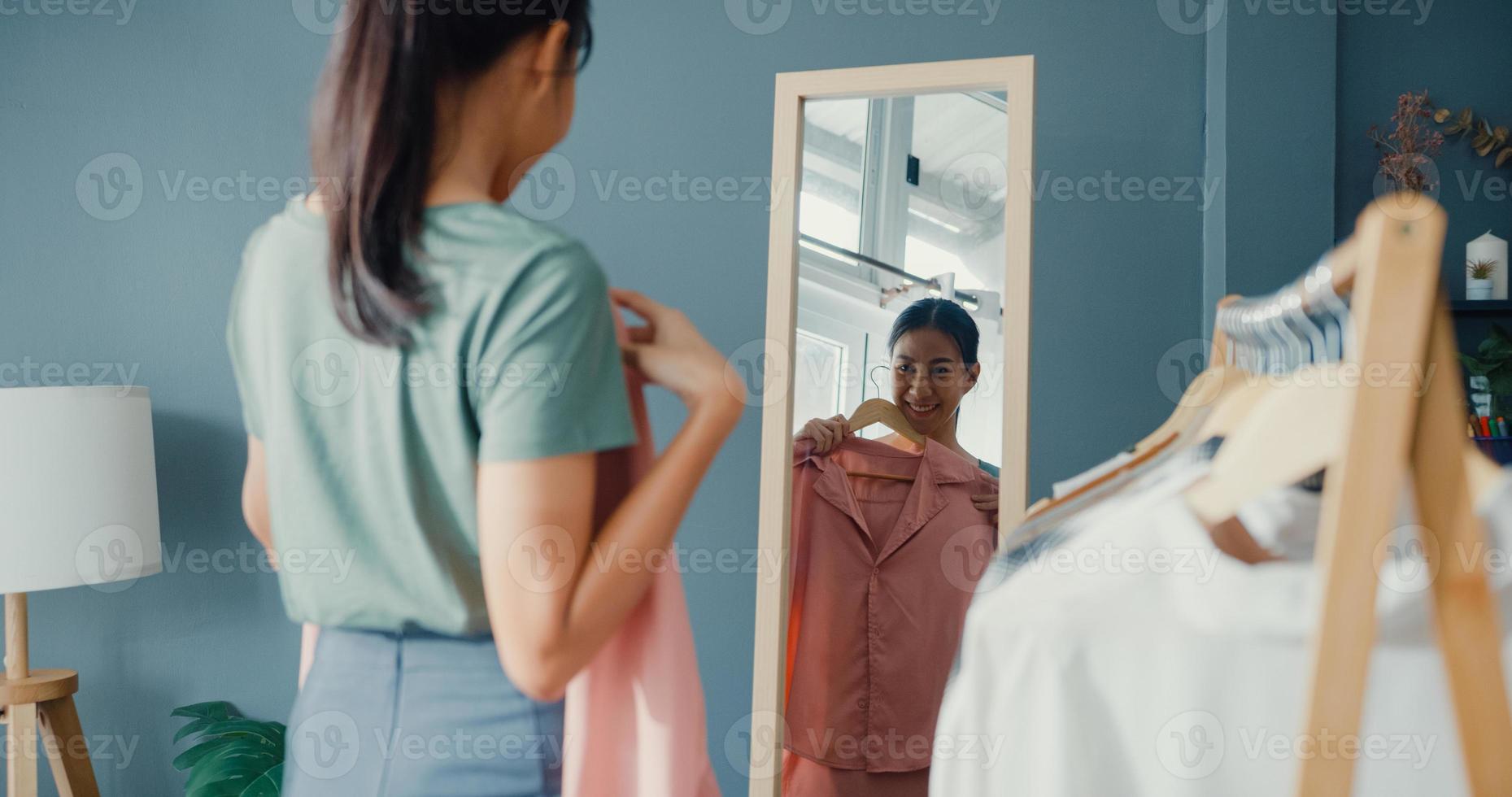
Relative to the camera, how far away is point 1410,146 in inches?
83.8

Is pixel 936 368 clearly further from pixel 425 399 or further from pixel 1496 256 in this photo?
pixel 1496 256

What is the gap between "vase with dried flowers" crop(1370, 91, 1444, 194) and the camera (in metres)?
2.12

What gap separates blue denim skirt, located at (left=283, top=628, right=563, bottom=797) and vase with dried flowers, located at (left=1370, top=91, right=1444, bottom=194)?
2.01 meters

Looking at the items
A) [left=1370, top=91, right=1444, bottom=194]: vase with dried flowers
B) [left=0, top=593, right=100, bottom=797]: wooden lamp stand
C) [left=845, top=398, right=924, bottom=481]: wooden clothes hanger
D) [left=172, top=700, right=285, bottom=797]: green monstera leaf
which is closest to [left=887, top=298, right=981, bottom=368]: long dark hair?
[left=845, top=398, right=924, bottom=481]: wooden clothes hanger

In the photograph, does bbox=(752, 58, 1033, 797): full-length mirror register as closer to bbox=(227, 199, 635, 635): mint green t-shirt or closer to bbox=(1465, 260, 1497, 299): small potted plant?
bbox=(227, 199, 635, 635): mint green t-shirt

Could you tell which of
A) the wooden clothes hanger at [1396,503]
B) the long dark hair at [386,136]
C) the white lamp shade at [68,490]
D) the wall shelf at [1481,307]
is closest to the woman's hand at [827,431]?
the long dark hair at [386,136]

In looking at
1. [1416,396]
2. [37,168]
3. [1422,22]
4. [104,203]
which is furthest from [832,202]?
[37,168]

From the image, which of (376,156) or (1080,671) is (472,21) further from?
(1080,671)

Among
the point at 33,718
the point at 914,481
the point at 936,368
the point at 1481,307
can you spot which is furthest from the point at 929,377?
the point at 33,718

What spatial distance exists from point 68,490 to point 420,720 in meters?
1.43

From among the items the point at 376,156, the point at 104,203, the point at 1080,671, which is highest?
the point at 104,203

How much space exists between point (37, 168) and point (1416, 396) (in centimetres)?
293

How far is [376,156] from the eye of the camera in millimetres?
1021

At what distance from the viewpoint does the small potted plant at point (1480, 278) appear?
2062 mm
